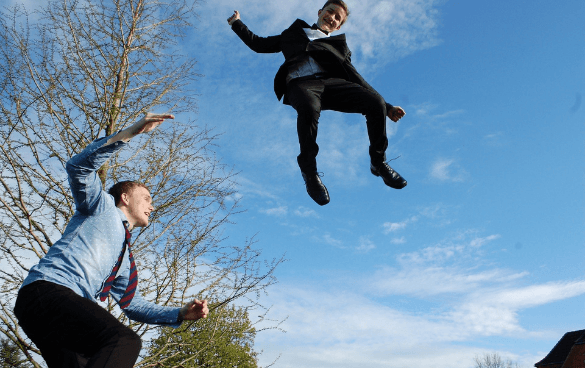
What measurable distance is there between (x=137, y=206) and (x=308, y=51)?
1.58 meters

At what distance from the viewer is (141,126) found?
199cm

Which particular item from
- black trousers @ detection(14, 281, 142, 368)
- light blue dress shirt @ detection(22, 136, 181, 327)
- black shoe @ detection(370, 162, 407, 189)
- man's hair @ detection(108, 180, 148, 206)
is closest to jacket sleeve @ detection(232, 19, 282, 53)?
black shoe @ detection(370, 162, 407, 189)

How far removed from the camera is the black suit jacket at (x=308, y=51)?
314 cm

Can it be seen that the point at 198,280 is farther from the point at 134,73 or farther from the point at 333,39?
the point at 333,39

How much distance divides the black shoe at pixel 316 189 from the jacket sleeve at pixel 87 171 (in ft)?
4.95

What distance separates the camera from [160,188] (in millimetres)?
6996

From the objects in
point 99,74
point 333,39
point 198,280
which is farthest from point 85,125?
point 333,39

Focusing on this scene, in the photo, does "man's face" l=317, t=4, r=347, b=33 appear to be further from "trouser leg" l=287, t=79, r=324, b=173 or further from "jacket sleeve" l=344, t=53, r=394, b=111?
"trouser leg" l=287, t=79, r=324, b=173

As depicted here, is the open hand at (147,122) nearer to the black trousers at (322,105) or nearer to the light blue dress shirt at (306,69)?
the black trousers at (322,105)

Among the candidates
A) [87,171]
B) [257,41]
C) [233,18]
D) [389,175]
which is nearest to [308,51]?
[257,41]

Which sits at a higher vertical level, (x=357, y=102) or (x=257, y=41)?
(x=257, y=41)

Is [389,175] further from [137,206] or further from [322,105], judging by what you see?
[137,206]

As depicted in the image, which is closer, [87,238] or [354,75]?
[87,238]

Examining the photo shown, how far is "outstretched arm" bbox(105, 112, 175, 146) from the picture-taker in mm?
1987
